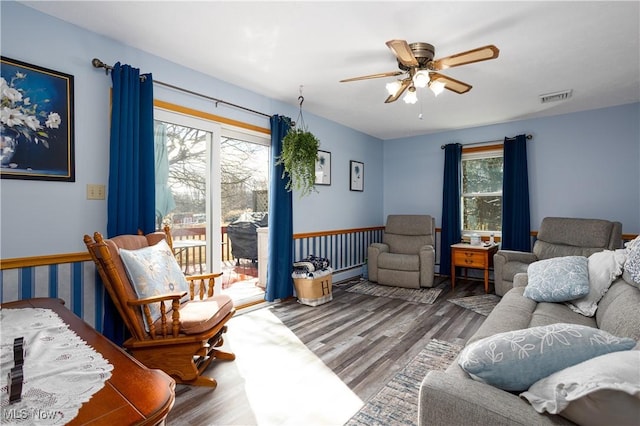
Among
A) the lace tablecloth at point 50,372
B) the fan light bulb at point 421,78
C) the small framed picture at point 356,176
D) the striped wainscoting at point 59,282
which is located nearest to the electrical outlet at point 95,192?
the striped wainscoting at point 59,282

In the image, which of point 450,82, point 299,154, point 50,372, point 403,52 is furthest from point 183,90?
point 50,372

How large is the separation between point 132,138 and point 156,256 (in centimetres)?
98

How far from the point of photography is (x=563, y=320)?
1.79 metres

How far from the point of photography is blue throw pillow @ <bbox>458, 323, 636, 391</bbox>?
95 cm

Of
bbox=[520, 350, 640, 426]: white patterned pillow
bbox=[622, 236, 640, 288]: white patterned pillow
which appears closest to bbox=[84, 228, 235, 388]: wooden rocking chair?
bbox=[520, 350, 640, 426]: white patterned pillow

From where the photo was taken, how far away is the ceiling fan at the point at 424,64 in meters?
2.16

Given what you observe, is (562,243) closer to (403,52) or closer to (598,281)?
(598,281)

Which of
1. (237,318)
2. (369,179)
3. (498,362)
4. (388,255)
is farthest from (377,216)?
(498,362)

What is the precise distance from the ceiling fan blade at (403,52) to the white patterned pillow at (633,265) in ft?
5.87

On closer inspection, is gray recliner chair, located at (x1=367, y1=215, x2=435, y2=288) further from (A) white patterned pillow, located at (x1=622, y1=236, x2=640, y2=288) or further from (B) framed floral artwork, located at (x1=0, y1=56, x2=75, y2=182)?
(B) framed floral artwork, located at (x1=0, y1=56, x2=75, y2=182)

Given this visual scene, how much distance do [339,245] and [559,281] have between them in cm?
318

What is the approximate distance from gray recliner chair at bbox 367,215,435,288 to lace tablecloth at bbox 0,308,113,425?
12.8ft

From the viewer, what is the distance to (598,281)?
1.96 metres
